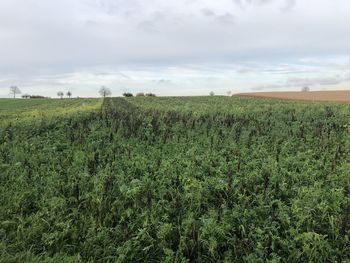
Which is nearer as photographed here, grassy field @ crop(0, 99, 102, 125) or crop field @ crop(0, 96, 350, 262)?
crop field @ crop(0, 96, 350, 262)

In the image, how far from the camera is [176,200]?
18.8 ft

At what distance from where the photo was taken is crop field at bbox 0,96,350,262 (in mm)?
4637

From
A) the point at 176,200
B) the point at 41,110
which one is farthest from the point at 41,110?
the point at 176,200

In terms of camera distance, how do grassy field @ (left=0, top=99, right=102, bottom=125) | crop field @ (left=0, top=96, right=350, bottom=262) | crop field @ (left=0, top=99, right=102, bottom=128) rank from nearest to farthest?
1. crop field @ (left=0, top=96, right=350, bottom=262)
2. crop field @ (left=0, top=99, right=102, bottom=128)
3. grassy field @ (left=0, top=99, right=102, bottom=125)

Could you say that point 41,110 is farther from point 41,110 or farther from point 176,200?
point 176,200

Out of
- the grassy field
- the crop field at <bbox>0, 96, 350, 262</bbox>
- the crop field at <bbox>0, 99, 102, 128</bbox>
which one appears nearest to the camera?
the crop field at <bbox>0, 96, 350, 262</bbox>

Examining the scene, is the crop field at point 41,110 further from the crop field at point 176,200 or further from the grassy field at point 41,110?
the crop field at point 176,200

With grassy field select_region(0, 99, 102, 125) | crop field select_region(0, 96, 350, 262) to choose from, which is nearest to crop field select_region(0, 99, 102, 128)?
grassy field select_region(0, 99, 102, 125)

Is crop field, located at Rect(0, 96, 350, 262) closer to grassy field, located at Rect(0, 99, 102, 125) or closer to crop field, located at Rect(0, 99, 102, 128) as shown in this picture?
crop field, located at Rect(0, 99, 102, 128)

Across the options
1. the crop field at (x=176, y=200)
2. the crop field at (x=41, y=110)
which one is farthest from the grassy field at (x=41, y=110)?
the crop field at (x=176, y=200)

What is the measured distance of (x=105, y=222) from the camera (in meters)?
5.38

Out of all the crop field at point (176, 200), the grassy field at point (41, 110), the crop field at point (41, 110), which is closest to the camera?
the crop field at point (176, 200)

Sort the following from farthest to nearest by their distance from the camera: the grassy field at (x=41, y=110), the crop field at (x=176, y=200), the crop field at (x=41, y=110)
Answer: the grassy field at (x=41, y=110), the crop field at (x=41, y=110), the crop field at (x=176, y=200)

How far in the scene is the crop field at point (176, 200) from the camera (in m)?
4.64
